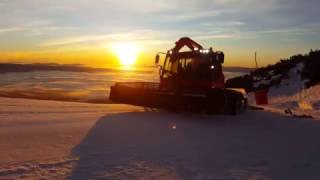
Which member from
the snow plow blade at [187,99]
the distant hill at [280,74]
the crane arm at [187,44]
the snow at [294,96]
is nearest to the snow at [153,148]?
the snow plow blade at [187,99]

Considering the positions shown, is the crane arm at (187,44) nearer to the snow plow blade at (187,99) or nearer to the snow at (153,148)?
the snow plow blade at (187,99)

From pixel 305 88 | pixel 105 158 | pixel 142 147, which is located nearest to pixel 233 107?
pixel 142 147

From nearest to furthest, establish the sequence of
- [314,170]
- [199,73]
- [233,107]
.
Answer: [314,170] → [233,107] → [199,73]

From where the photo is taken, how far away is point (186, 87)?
50.4ft

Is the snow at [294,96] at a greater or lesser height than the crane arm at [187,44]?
lesser

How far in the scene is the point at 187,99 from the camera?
14.5 m

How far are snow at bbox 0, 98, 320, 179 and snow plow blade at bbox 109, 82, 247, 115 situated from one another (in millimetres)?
466

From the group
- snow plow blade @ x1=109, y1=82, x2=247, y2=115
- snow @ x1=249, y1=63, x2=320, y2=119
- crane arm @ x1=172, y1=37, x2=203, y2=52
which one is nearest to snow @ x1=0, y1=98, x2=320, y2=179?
snow plow blade @ x1=109, y1=82, x2=247, y2=115

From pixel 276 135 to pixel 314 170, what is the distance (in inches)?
141

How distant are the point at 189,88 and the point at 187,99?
2.38 feet

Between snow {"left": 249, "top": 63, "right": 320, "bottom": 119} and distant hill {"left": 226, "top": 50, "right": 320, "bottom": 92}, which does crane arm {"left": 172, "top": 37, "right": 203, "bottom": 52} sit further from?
distant hill {"left": 226, "top": 50, "right": 320, "bottom": 92}

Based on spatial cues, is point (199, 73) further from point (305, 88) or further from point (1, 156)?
point (305, 88)

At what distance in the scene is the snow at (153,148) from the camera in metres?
7.39

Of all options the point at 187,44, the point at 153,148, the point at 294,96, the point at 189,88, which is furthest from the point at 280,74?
the point at 153,148
